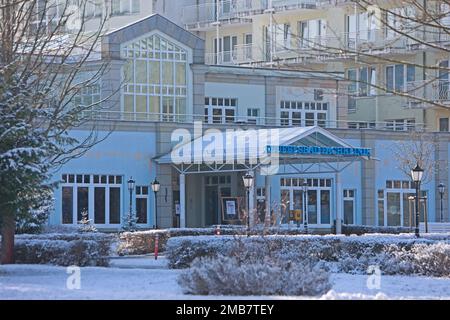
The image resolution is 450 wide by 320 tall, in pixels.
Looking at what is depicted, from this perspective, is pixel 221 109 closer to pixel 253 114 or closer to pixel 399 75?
pixel 253 114

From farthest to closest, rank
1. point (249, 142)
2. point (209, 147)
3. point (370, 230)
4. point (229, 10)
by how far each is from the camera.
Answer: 1. point (229, 10)
2. point (209, 147)
3. point (370, 230)
4. point (249, 142)

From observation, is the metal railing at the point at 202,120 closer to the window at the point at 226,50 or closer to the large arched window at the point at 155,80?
the large arched window at the point at 155,80

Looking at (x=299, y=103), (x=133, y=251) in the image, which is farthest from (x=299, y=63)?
(x=133, y=251)

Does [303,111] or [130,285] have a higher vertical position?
[303,111]

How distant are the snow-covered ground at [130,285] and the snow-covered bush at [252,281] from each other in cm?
31

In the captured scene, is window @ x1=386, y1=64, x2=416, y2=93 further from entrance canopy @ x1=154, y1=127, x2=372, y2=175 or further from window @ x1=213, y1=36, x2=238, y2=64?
entrance canopy @ x1=154, y1=127, x2=372, y2=175

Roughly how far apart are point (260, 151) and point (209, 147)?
3.81m

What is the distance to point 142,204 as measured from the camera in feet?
169

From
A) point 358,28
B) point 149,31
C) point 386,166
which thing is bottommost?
point 386,166

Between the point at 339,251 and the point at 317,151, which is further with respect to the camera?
the point at 317,151

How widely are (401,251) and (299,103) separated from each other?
3303cm

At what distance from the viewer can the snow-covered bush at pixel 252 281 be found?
61.4ft

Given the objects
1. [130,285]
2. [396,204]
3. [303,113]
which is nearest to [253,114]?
[303,113]

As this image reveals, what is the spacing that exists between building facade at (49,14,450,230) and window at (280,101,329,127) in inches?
2.4
